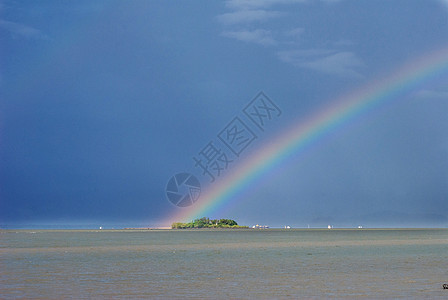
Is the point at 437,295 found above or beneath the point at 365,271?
beneath

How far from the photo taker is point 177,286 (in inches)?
1142

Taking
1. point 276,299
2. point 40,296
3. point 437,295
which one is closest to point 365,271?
point 437,295

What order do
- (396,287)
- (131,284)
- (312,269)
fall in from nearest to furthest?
(396,287) → (131,284) → (312,269)

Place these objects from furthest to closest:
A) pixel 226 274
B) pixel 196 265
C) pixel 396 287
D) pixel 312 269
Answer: pixel 196 265, pixel 312 269, pixel 226 274, pixel 396 287

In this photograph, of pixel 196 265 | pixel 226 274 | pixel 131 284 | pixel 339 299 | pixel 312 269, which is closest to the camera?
pixel 339 299

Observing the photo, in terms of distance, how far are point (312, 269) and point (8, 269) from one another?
2092 cm

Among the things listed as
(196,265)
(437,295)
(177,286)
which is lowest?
(437,295)

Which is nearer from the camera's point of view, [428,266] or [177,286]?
[177,286]

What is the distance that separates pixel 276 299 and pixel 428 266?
2081 cm

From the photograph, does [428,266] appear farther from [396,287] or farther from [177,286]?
[177,286]

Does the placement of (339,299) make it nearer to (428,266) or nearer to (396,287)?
(396,287)

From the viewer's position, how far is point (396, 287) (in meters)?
27.5

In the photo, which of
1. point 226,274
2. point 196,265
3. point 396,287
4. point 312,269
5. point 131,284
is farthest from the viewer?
point 196,265

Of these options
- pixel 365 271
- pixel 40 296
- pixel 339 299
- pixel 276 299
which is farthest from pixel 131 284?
pixel 365 271
